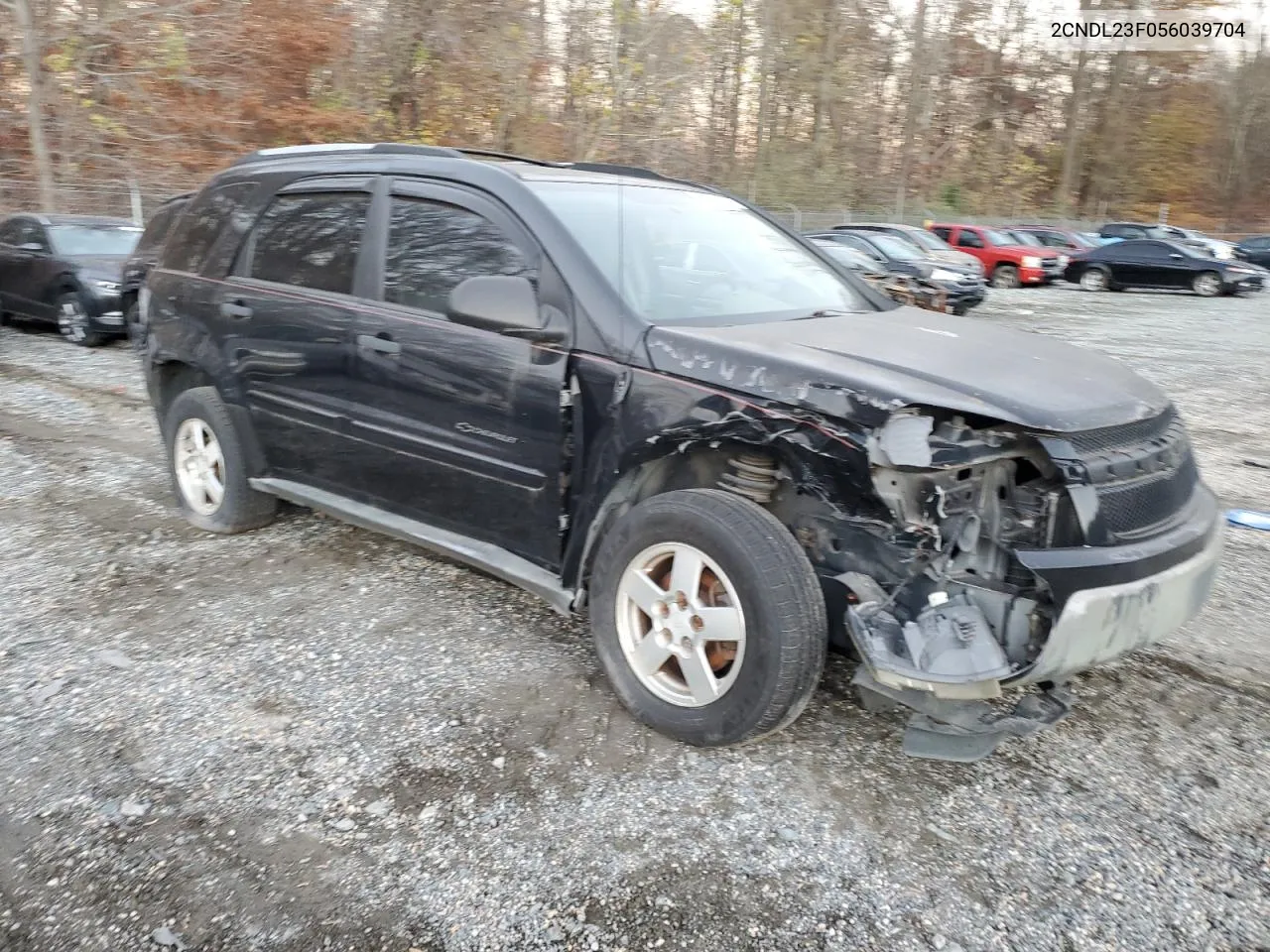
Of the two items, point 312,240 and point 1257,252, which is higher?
point 312,240

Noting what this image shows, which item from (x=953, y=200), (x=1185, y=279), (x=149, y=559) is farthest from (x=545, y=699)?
(x=953, y=200)

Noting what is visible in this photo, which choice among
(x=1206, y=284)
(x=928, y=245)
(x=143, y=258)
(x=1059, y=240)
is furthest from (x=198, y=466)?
(x=1059, y=240)

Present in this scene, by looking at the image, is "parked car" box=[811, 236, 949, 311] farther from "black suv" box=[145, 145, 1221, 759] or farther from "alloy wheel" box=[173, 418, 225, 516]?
"alloy wheel" box=[173, 418, 225, 516]

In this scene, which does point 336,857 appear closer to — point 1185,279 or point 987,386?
point 987,386

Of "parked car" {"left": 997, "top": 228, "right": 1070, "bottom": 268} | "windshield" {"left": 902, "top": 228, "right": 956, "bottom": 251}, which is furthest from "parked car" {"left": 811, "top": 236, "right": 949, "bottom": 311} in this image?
"parked car" {"left": 997, "top": 228, "right": 1070, "bottom": 268}

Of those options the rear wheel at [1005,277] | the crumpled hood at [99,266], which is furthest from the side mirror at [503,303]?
the rear wheel at [1005,277]

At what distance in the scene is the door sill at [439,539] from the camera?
362 centimetres

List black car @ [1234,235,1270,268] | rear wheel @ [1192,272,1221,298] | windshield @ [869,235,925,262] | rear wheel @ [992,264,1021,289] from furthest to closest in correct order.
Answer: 1. black car @ [1234,235,1270,268]
2. rear wheel @ [992,264,1021,289]
3. rear wheel @ [1192,272,1221,298]
4. windshield @ [869,235,925,262]

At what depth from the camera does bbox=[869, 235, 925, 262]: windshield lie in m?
18.1

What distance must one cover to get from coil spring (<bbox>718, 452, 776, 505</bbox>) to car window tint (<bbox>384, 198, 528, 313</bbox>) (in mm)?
1087

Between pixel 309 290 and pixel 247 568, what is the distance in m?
1.37

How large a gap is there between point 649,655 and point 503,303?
1.31 m

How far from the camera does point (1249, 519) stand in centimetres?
523

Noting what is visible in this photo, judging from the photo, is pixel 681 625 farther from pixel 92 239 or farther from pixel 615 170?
pixel 92 239
